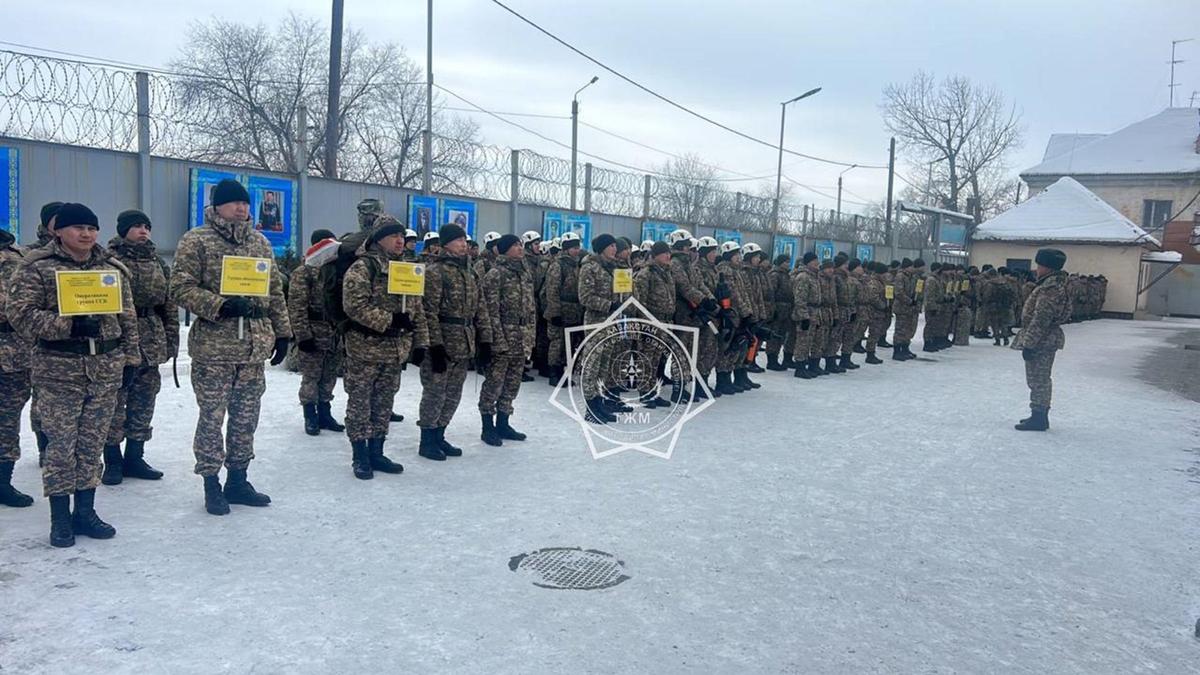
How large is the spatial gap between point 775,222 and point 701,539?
2190 centimetres

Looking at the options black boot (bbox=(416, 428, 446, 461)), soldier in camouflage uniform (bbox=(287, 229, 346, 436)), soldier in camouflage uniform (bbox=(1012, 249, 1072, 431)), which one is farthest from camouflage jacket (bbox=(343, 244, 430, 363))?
soldier in camouflage uniform (bbox=(1012, 249, 1072, 431))

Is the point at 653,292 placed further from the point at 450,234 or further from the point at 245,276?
the point at 245,276

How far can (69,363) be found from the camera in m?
4.12

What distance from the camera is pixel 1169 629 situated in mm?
3770

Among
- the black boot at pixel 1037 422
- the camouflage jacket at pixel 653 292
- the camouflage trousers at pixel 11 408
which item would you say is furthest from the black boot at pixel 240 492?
the black boot at pixel 1037 422

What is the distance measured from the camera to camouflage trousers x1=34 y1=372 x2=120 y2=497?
4.11 metres

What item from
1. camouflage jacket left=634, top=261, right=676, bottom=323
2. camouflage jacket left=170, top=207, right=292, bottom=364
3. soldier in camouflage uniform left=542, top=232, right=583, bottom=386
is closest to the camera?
camouflage jacket left=170, top=207, right=292, bottom=364

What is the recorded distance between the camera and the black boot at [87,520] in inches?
169

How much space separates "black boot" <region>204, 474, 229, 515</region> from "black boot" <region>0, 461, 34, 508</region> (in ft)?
3.33

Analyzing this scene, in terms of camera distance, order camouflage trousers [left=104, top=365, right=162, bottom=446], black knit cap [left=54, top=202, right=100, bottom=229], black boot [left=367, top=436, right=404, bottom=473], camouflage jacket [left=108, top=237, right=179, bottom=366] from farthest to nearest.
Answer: black boot [left=367, top=436, right=404, bottom=473] < camouflage trousers [left=104, top=365, right=162, bottom=446] < camouflage jacket [left=108, top=237, right=179, bottom=366] < black knit cap [left=54, top=202, right=100, bottom=229]

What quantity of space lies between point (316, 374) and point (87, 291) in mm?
2805

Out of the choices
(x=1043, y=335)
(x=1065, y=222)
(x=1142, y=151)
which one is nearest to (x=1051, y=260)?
(x=1043, y=335)

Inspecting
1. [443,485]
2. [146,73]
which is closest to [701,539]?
[443,485]

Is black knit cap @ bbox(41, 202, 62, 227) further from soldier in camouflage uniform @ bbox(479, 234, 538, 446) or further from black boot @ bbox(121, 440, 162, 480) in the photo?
soldier in camouflage uniform @ bbox(479, 234, 538, 446)
